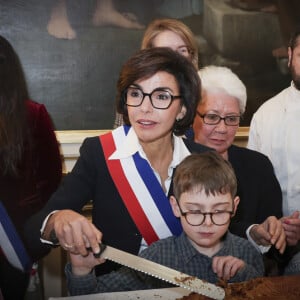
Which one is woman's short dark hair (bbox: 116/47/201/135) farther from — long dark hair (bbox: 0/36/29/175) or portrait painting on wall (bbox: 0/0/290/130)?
portrait painting on wall (bbox: 0/0/290/130)

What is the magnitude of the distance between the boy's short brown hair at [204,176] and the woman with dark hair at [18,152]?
2.47 ft

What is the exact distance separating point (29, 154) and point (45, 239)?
821 millimetres

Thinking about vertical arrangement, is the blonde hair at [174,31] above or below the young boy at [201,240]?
above

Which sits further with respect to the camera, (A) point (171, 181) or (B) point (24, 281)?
(B) point (24, 281)

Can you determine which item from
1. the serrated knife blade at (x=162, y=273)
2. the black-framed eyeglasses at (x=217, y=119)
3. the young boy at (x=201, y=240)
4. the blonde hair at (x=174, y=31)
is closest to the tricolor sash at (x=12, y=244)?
the young boy at (x=201, y=240)

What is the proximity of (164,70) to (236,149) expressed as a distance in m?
0.63

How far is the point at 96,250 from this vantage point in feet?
4.19

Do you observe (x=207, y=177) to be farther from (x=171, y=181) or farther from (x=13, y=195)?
(x=13, y=195)

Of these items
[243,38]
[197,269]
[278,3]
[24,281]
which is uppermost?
[278,3]

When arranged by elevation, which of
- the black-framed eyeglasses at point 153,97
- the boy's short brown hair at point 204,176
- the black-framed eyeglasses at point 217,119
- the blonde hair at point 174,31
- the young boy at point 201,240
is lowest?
the young boy at point 201,240

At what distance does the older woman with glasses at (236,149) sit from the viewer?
6.82 ft

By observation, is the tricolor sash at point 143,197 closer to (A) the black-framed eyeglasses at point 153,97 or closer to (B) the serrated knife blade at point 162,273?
(A) the black-framed eyeglasses at point 153,97

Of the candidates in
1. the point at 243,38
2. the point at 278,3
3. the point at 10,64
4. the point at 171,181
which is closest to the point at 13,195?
the point at 10,64

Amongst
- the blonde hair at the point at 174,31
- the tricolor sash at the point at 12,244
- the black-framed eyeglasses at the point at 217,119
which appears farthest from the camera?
the blonde hair at the point at 174,31
